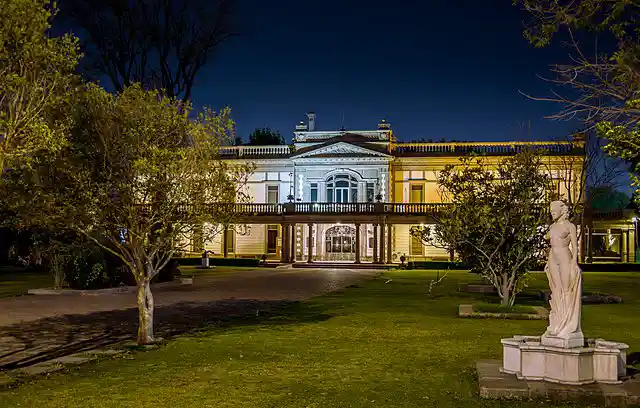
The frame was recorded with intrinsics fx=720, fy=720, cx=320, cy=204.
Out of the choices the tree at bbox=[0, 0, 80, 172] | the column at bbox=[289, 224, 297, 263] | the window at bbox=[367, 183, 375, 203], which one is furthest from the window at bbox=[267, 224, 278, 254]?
the tree at bbox=[0, 0, 80, 172]

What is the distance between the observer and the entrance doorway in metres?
52.9

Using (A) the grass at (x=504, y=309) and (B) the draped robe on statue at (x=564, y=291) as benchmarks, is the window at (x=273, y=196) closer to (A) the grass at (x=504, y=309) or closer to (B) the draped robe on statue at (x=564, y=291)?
(A) the grass at (x=504, y=309)

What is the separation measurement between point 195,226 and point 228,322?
4257 millimetres

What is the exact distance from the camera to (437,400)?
30.3 ft

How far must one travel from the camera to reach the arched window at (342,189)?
52656mm

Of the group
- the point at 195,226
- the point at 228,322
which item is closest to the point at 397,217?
the point at 228,322

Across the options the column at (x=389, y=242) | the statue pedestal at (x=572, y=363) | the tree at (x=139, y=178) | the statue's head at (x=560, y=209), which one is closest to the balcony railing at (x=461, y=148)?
the column at (x=389, y=242)

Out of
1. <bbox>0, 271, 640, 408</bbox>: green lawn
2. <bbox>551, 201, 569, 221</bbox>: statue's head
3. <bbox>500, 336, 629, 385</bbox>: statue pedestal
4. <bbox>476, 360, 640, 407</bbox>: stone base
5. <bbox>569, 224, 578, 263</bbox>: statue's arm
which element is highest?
<bbox>551, 201, 569, 221</bbox>: statue's head

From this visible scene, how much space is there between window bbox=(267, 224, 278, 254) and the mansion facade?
1.06 m

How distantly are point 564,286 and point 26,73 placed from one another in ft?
27.1

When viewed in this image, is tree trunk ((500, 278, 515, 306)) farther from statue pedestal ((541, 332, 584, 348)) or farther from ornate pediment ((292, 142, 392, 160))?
ornate pediment ((292, 142, 392, 160))

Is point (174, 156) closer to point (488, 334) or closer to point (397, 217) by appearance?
point (488, 334)

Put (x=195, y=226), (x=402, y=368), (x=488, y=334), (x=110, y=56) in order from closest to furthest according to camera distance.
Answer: (x=402, y=368)
(x=195, y=226)
(x=488, y=334)
(x=110, y=56)

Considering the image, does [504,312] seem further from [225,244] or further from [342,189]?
[225,244]
